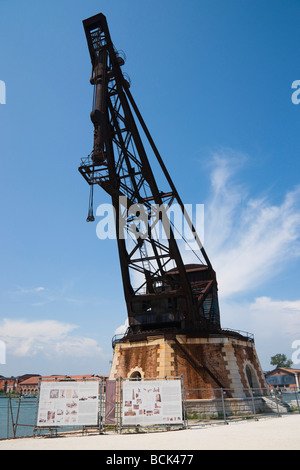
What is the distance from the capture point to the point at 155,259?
24.3 metres

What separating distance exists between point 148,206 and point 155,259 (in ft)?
13.0

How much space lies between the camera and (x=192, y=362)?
21.2m

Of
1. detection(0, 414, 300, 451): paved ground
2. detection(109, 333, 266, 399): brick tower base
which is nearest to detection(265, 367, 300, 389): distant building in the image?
detection(109, 333, 266, 399): brick tower base

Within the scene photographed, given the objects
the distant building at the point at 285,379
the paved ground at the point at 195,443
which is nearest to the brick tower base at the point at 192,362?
the paved ground at the point at 195,443

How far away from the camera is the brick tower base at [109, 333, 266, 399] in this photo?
20.7 meters

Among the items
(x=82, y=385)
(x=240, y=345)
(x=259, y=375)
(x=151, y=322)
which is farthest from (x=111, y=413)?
(x=259, y=375)

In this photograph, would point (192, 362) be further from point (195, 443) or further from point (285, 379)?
point (285, 379)

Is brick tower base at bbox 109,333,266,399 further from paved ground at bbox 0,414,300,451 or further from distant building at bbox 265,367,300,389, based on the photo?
distant building at bbox 265,367,300,389

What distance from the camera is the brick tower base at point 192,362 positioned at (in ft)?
67.8

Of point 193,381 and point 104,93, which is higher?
point 104,93

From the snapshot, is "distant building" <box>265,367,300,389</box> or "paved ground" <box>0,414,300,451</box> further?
"distant building" <box>265,367,300,389</box>

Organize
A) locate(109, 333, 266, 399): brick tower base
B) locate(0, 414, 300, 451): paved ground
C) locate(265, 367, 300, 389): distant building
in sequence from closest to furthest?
locate(0, 414, 300, 451): paved ground
locate(109, 333, 266, 399): brick tower base
locate(265, 367, 300, 389): distant building
